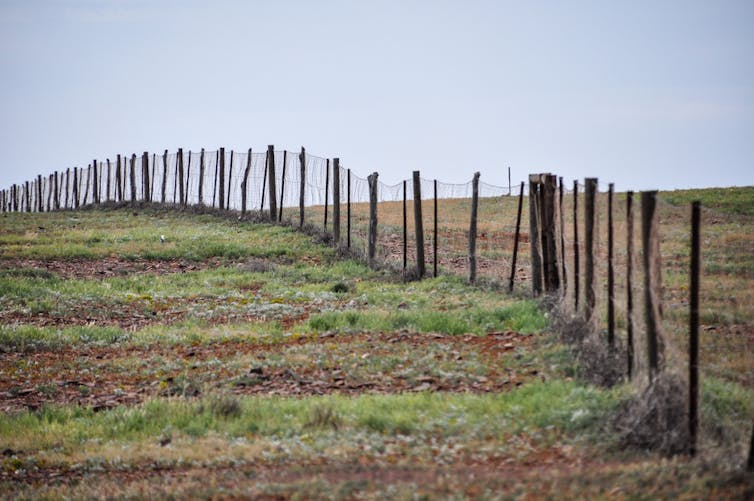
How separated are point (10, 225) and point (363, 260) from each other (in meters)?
20.6

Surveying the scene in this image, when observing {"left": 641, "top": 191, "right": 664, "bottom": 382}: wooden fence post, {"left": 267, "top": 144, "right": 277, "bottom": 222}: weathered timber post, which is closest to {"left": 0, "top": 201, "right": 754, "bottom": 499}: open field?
{"left": 641, "top": 191, "right": 664, "bottom": 382}: wooden fence post

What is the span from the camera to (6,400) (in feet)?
46.2

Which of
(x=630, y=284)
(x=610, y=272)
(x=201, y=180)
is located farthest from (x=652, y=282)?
(x=201, y=180)

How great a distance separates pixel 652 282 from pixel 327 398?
4639mm

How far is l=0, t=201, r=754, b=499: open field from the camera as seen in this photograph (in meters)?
8.88

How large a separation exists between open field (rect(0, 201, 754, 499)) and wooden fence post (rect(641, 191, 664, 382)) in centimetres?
72

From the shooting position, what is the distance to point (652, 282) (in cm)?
1034

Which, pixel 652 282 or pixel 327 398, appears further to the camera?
pixel 327 398

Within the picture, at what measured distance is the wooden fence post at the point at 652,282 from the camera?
407 inches

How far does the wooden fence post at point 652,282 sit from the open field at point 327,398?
723mm

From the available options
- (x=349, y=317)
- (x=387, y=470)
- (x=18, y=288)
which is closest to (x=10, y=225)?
(x=18, y=288)

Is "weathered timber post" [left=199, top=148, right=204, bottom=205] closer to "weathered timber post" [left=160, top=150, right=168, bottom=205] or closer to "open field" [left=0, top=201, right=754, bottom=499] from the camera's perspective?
"weathered timber post" [left=160, top=150, right=168, bottom=205]

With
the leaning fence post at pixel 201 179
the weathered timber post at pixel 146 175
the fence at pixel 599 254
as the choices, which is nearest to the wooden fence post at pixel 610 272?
the fence at pixel 599 254

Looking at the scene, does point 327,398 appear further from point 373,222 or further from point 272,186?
point 272,186
